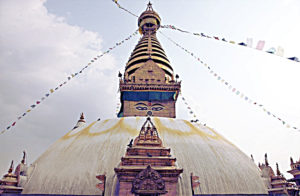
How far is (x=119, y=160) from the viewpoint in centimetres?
828

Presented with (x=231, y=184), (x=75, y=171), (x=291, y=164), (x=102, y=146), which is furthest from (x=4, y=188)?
(x=291, y=164)

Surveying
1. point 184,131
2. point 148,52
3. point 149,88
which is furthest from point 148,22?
point 184,131

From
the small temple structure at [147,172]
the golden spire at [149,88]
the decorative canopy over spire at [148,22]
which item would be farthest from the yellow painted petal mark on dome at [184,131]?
the decorative canopy over spire at [148,22]

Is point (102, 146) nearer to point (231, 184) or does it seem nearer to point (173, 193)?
point (173, 193)

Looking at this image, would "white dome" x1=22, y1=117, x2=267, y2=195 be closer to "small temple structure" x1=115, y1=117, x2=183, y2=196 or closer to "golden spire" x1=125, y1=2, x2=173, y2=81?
"small temple structure" x1=115, y1=117, x2=183, y2=196

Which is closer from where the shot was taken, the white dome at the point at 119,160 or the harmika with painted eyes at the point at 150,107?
the white dome at the point at 119,160

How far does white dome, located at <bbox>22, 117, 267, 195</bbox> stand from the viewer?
771 cm

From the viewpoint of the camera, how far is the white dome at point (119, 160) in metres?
7.71

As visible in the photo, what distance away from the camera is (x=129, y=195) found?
5.71 metres

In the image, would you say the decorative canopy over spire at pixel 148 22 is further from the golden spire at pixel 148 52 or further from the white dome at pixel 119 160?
the white dome at pixel 119 160

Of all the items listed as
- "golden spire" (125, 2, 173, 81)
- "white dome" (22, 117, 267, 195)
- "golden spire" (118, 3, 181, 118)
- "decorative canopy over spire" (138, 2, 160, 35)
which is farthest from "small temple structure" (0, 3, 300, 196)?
"decorative canopy over spire" (138, 2, 160, 35)

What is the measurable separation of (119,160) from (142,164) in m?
2.46

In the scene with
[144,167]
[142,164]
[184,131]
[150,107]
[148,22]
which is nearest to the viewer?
[144,167]

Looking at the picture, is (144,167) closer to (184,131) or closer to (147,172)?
(147,172)
